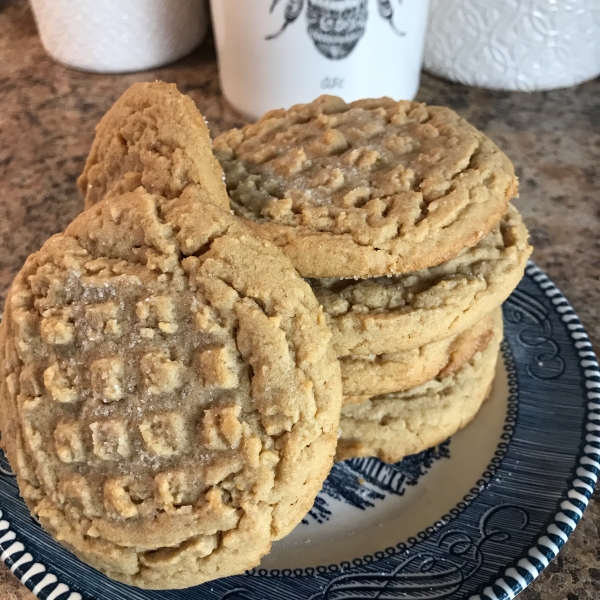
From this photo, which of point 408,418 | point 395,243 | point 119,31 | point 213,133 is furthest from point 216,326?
point 119,31

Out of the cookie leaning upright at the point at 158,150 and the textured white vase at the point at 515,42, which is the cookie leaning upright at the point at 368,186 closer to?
the cookie leaning upright at the point at 158,150

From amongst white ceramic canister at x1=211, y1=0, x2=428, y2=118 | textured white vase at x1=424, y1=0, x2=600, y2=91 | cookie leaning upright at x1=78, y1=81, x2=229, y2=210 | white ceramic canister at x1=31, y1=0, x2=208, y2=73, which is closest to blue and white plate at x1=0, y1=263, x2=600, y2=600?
cookie leaning upright at x1=78, y1=81, x2=229, y2=210

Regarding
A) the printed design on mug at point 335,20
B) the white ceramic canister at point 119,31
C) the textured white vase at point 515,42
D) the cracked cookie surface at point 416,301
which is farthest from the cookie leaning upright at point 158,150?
the textured white vase at point 515,42

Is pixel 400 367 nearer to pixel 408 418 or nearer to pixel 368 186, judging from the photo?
pixel 408 418

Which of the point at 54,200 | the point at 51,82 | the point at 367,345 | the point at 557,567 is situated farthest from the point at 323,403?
the point at 51,82

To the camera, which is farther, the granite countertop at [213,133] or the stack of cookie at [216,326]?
the granite countertop at [213,133]

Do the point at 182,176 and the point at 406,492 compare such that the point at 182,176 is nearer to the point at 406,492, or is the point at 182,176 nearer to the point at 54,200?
the point at 406,492
